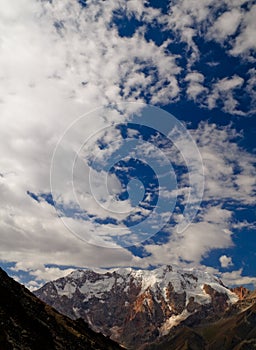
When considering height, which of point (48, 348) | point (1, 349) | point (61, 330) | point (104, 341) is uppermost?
point (104, 341)

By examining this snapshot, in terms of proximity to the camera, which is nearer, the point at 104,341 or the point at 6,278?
the point at 6,278

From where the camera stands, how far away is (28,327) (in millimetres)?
94375

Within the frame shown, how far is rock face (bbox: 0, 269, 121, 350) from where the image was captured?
275 feet

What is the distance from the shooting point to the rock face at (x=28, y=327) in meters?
83.8

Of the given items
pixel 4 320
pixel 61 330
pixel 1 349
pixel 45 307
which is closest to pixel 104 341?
pixel 45 307

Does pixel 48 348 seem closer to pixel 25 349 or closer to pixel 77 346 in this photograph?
pixel 25 349

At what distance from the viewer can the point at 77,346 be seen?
4407 inches

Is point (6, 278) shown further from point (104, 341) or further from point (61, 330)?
point (104, 341)

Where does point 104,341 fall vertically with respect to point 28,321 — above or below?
above

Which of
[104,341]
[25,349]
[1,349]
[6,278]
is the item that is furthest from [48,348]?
[104,341]

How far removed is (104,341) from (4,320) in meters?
82.5

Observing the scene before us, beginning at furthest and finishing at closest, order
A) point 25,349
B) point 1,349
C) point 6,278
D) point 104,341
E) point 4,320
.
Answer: point 104,341 → point 6,278 → point 4,320 → point 25,349 → point 1,349

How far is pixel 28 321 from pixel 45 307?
36486 mm

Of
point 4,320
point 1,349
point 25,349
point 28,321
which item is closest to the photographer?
point 1,349
